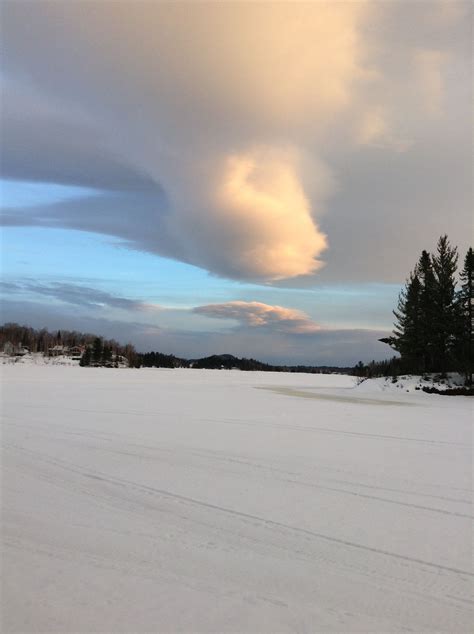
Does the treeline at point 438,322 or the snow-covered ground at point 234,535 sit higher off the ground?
the treeline at point 438,322

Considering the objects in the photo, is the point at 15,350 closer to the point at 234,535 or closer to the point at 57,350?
the point at 57,350

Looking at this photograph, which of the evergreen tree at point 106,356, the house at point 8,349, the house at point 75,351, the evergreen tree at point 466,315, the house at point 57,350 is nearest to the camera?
the evergreen tree at point 466,315

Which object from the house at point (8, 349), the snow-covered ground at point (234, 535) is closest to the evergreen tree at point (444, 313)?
the snow-covered ground at point (234, 535)

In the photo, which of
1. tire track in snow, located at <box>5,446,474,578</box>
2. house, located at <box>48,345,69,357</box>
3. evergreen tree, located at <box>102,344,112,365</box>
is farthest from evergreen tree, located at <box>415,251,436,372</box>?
house, located at <box>48,345,69,357</box>

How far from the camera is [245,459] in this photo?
6965 millimetres

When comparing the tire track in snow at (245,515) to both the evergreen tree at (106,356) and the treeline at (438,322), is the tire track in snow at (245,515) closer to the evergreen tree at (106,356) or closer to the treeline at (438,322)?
the treeline at (438,322)

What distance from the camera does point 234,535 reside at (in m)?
4.06

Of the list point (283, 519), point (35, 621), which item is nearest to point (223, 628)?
point (35, 621)

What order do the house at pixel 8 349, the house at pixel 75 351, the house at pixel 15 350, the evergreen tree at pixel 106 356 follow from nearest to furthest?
the evergreen tree at pixel 106 356 < the house at pixel 8 349 < the house at pixel 15 350 < the house at pixel 75 351

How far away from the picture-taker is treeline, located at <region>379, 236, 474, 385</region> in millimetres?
26672

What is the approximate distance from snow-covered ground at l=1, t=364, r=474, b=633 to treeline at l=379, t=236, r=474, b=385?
2121cm

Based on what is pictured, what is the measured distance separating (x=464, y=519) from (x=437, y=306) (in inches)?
1028

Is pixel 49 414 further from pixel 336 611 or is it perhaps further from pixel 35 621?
pixel 336 611

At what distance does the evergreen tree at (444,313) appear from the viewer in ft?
90.7
